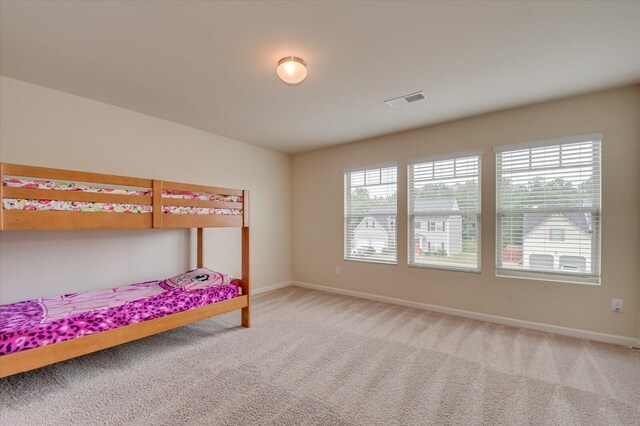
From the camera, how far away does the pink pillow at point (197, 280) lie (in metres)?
2.97

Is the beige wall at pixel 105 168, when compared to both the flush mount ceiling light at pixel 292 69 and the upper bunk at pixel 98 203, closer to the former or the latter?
the upper bunk at pixel 98 203

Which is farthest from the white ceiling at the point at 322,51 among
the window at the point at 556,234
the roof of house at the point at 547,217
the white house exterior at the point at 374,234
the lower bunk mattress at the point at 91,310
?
the lower bunk mattress at the point at 91,310

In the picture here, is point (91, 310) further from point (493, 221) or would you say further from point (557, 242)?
point (557, 242)

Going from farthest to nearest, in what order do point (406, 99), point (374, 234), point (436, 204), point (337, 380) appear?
1. point (374, 234)
2. point (436, 204)
3. point (406, 99)
4. point (337, 380)

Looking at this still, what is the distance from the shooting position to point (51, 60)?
2254 millimetres

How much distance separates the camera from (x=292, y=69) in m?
2.19

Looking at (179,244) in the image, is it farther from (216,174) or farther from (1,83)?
(1,83)

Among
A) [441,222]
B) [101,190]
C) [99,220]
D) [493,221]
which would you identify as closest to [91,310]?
[99,220]

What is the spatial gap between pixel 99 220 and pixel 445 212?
365 centimetres

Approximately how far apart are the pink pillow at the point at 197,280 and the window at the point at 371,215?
6.93ft

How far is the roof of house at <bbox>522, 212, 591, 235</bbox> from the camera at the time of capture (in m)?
2.89

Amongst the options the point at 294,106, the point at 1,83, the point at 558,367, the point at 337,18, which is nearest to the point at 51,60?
the point at 1,83

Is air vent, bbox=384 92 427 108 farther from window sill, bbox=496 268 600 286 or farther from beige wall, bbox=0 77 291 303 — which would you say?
beige wall, bbox=0 77 291 303

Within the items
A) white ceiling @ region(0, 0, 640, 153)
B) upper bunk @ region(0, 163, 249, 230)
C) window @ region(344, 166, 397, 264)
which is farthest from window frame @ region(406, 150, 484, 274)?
upper bunk @ region(0, 163, 249, 230)
